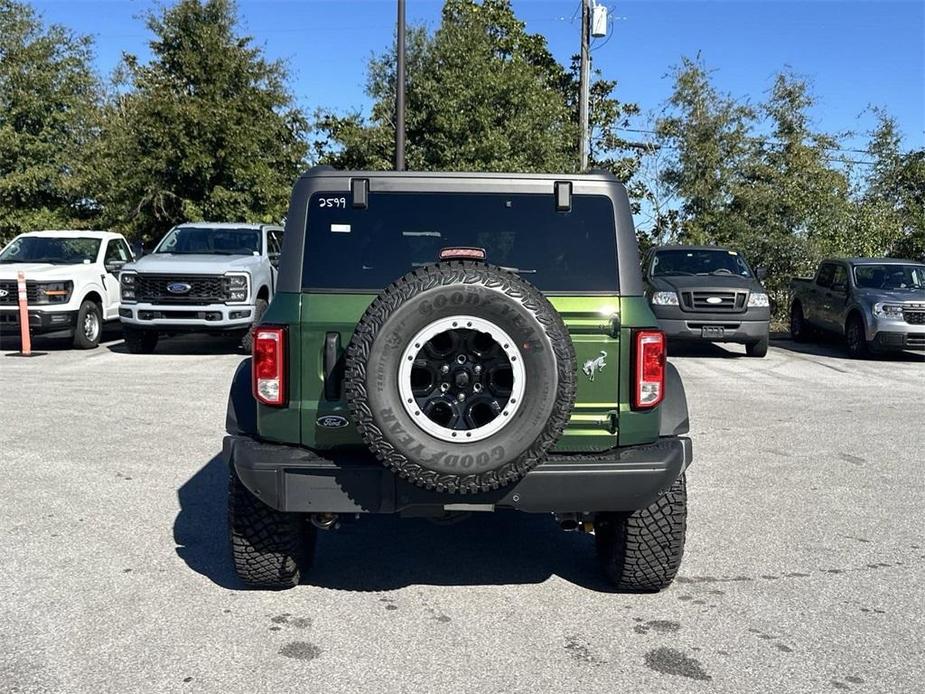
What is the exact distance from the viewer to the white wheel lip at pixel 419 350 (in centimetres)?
356

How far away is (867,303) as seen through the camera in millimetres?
15070

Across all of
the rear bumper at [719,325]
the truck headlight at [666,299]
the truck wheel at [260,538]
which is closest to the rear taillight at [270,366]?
the truck wheel at [260,538]

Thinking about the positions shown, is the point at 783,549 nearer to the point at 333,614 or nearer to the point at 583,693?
the point at 583,693

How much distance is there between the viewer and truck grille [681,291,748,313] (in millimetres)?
14391

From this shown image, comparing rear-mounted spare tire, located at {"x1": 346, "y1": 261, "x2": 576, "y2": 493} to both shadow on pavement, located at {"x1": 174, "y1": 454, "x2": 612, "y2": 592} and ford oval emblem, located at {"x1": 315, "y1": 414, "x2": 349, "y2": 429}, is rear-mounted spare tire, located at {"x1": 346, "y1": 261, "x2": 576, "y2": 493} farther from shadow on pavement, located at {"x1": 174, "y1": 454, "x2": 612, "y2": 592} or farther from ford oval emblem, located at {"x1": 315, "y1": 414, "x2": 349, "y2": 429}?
shadow on pavement, located at {"x1": 174, "y1": 454, "x2": 612, "y2": 592}

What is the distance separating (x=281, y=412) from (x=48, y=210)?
88.8ft

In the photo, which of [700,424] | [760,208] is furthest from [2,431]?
[760,208]

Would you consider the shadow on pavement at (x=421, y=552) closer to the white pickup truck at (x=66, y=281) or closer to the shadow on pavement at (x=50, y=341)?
the white pickup truck at (x=66, y=281)

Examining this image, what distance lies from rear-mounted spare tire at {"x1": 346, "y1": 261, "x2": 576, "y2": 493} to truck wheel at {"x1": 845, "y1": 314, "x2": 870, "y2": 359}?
42.3 ft

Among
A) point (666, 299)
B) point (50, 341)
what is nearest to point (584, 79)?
point (666, 299)

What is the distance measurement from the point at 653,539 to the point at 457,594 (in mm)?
946

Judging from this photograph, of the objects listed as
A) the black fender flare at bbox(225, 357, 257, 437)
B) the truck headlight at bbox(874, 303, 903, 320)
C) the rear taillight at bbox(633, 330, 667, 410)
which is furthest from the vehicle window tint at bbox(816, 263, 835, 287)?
the black fender flare at bbox(225, 357, 257, 437)

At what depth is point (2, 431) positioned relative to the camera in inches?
318

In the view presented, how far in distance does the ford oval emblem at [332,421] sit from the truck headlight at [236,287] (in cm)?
979
